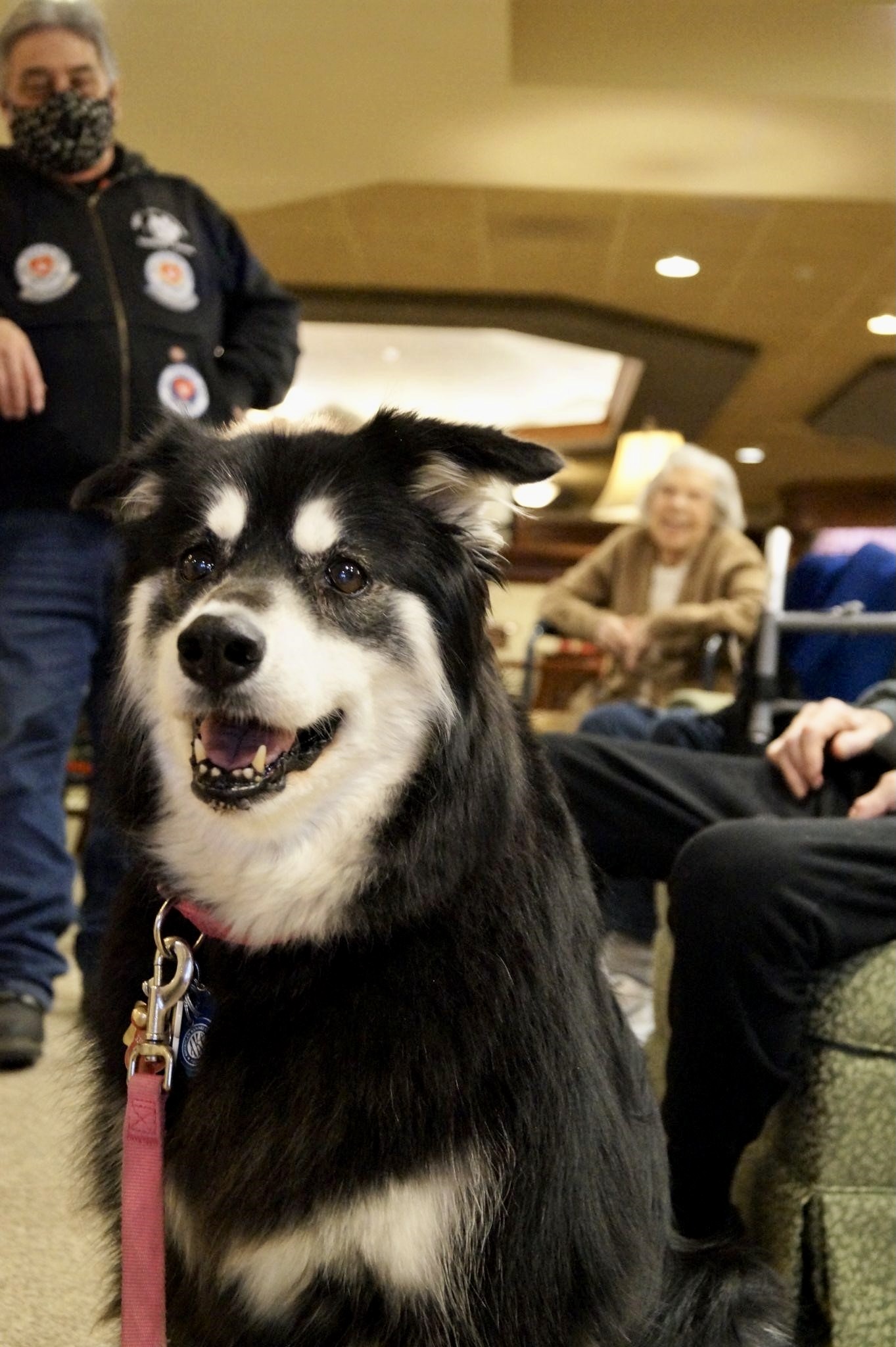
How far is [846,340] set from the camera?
7.27 m

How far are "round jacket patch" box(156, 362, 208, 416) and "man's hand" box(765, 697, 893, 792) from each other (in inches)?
Answer: 48.0

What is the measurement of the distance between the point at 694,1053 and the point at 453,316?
6.06m

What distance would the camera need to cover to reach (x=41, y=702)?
2094 millimetres

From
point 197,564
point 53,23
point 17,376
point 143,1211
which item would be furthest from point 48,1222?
point 53,23

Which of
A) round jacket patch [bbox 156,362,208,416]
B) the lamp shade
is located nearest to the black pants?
round jacket patch [bbox 156,362,208,416]

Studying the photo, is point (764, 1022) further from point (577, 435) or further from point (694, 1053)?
point (577, 435)

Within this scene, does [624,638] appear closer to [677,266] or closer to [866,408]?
[677,266]

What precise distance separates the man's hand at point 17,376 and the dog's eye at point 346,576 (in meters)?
1.11

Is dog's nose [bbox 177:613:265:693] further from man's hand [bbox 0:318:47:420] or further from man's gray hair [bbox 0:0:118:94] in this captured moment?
man's gray hair [bbox 0:0:118:94]

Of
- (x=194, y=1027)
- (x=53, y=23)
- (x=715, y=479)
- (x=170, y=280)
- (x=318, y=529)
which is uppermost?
(x=53, y=23)

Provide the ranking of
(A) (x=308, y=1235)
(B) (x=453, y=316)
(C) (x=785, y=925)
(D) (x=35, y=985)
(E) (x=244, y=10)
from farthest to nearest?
(B) (x=453, y=316)
(E) (x=244, y=10)
(D) (x=35, y=985)
(C) (x=785, y=925)
(A) (x=308, y=1235)

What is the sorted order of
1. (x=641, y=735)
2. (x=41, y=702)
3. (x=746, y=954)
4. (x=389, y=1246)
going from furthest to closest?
A: 1. (x=641, y=735)
2. (x=41, y=702)
3. (x=746, y=954)
4. (x=389, y=1246)

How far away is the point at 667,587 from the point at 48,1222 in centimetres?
264

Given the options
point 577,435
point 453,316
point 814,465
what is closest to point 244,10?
point 453,316
